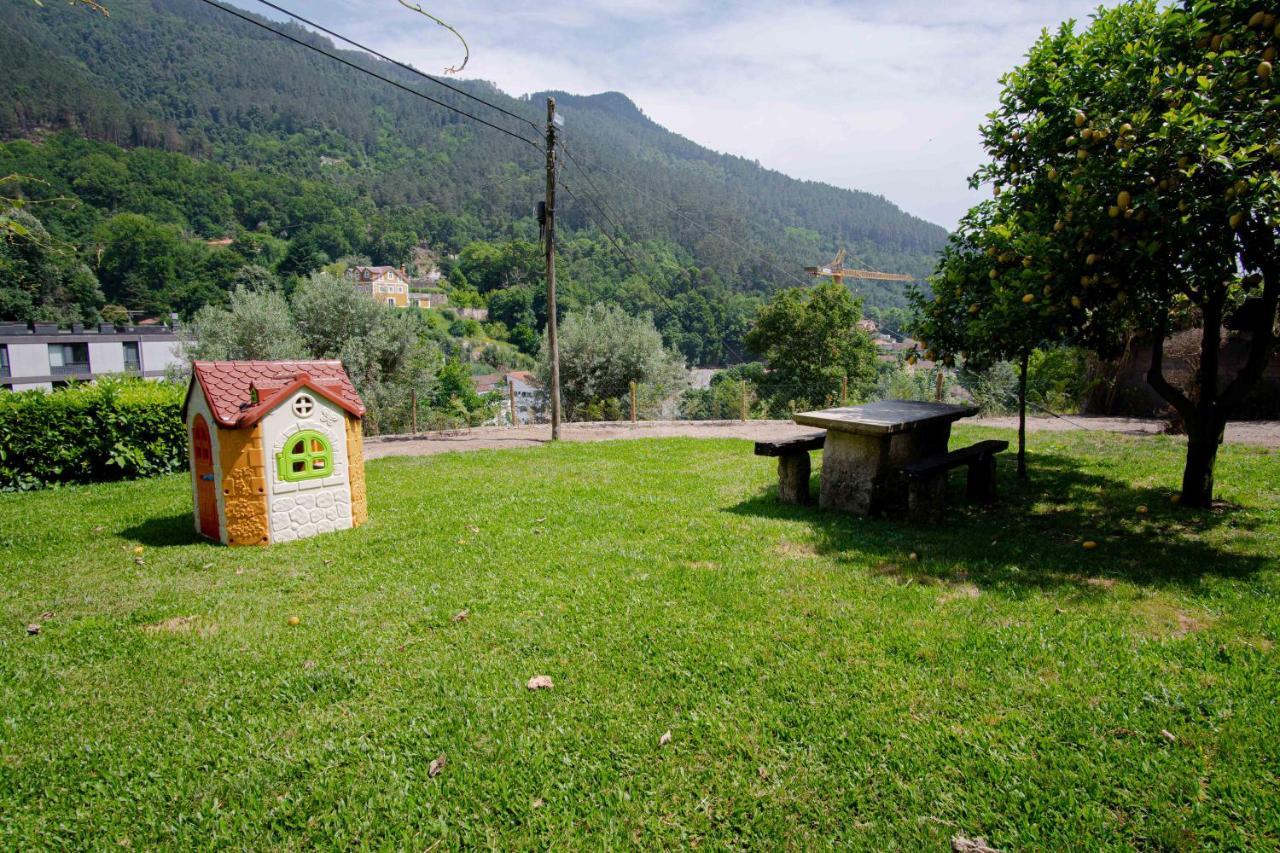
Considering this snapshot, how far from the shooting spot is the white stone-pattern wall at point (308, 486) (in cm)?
620

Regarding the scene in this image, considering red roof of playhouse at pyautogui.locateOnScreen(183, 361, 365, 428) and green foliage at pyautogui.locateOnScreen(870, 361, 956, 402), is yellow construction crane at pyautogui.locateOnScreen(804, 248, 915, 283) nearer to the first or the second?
green foliage at pyautogui.locateOnScreen(870, 361, 956, 402)

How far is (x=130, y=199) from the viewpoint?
274 feet

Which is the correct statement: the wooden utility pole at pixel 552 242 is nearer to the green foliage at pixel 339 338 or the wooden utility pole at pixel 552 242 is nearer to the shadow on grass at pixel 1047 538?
the green foliage at pixel 339 338

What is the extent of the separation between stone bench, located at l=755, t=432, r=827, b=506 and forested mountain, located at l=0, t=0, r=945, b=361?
53757mm

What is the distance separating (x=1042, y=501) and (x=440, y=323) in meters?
93.1

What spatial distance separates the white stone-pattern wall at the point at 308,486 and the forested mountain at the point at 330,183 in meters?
54.0

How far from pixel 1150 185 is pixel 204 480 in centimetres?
876

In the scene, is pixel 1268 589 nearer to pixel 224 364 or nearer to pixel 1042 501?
pixel 1042 501

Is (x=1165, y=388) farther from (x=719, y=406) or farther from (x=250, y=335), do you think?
(x=250, y=335)

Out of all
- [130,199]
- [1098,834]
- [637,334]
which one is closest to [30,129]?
[130,199]

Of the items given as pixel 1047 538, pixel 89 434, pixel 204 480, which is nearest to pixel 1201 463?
pixel 1047 538

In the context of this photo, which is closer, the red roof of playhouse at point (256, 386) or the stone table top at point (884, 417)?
the red roof of playhouse at point (256, 386)

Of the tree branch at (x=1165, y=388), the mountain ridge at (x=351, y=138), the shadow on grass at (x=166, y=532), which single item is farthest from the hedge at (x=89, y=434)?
the mountain ridge at (x=351, y=138)

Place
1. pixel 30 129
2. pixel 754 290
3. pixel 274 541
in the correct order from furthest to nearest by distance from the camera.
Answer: pixel 30 129
pixel 754 290
pixel 274 541
